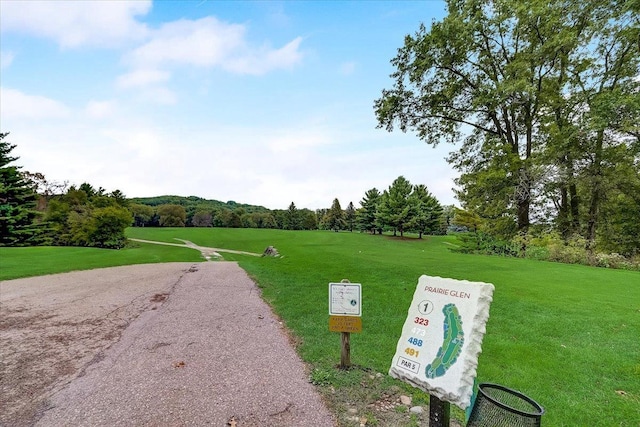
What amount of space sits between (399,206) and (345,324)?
35396 millimetres

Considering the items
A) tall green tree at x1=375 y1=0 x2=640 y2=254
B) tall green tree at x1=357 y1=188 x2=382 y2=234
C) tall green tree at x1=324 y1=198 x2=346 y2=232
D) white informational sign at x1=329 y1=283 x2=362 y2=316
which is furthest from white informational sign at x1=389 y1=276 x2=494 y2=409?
tall green tree at x1=324 y1=198 x2=346 y2=232

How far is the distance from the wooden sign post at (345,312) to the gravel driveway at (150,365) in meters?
0.61

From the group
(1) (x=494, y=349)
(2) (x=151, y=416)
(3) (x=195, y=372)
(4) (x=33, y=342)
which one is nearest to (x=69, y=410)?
(2) (x=151, y=416)

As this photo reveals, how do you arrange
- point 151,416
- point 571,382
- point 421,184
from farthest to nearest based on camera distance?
point 421,184, point 571,382, point 151,416

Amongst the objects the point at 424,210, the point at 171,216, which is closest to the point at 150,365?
the point at 424,210

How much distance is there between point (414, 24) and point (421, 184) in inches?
1080

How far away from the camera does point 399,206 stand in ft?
124

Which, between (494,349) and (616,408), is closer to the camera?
(616,408)

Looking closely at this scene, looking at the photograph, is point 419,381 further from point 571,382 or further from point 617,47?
point 617,47

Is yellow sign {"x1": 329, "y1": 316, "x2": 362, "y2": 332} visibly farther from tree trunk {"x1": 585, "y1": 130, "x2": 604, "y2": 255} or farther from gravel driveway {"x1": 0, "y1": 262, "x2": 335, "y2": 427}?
tree trunk {"x1": 585, "y1": 130, "x2": 604, "y2": 255}

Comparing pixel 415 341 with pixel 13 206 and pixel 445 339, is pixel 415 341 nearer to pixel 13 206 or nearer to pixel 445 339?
pixel 445 339

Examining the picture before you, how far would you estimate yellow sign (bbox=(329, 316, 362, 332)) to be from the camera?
12.0 ft

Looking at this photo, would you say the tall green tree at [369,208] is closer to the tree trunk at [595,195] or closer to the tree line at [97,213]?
the tree line at [97,213]

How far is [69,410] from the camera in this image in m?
2.90
